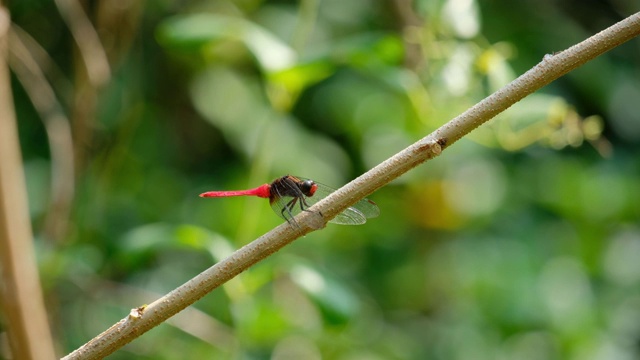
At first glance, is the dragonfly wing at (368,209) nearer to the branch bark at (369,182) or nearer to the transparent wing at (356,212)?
the transparent wing at (356,212)

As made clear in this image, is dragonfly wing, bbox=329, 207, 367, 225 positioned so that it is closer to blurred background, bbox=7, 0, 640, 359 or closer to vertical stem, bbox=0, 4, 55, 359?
vertical stem, bbox=0, 4, 55, 359

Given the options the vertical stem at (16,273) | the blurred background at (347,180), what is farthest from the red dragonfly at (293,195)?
the blurred background at (347,180)

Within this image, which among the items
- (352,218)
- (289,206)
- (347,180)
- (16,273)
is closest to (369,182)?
(289,206)

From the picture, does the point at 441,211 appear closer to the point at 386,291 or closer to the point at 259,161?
the point at 386,291

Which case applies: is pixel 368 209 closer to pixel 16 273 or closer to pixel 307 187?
pixel 307 187

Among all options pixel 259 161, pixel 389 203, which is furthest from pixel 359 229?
pixel 259 161
